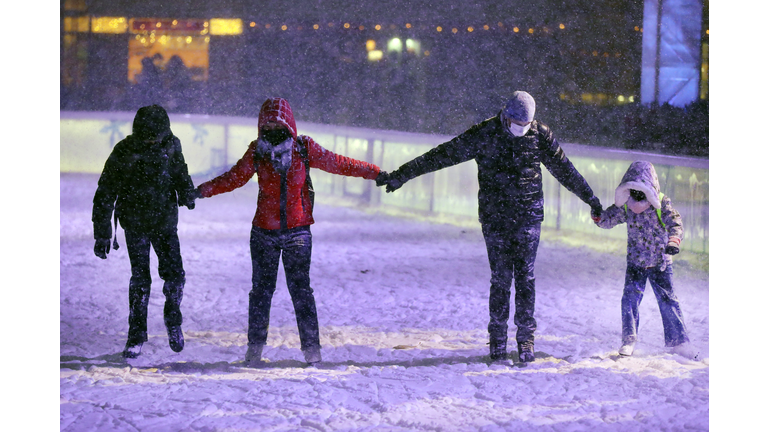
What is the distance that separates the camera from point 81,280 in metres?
Answer: 5.22

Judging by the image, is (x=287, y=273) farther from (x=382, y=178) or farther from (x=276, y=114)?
(x=276, y=114)

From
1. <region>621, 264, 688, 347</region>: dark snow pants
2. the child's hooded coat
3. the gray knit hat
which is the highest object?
the gray knit hat

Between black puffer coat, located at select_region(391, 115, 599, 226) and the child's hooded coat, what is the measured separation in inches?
14.6

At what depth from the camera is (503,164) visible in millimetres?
3229

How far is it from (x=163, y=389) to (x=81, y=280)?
8.04 feet

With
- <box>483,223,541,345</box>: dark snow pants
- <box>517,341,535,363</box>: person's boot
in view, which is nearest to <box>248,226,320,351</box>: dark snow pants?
<box>483,223,541,345</box>: dark snow pants

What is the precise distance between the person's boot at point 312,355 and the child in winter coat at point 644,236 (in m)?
1.44

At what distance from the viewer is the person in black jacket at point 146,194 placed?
124 inches

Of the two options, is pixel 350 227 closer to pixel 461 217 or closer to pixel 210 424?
pixel 461 217

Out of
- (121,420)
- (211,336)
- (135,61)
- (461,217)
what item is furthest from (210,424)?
→ (135,61)

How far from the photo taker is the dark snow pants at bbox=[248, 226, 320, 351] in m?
3.20

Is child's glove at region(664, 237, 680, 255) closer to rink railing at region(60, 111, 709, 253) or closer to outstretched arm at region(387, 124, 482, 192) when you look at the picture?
outstretched arm at region(387, 124, 482, 192)

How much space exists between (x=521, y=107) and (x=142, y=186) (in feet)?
5.45

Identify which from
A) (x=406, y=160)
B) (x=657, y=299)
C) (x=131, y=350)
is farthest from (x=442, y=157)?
(x=406, y=160)
